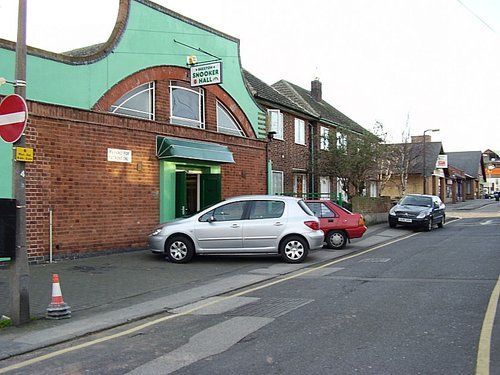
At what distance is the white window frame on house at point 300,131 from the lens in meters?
25.6

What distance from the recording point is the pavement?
6449mm

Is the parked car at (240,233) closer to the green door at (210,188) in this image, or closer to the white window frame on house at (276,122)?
the green door at (210,188)

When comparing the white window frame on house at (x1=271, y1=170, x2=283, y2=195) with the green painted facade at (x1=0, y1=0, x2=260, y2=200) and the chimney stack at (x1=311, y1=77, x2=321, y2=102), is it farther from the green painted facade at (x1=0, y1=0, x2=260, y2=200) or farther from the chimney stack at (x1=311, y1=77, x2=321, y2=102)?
the chimney stack at (x1=311, y1=77, x2=321, y2=102)

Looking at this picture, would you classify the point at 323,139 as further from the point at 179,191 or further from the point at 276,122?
the point at 179,191

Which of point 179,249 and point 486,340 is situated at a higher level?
point 179,249

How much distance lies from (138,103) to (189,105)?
2.36 m

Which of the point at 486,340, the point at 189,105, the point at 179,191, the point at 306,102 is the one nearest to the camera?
the point at 486,340

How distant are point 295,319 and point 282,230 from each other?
17.9 feet

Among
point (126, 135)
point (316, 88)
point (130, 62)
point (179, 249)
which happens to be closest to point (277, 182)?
point (126, 135)

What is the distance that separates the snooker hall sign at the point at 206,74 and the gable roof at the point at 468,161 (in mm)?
67245

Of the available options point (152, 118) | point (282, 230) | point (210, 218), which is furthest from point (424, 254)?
point (152, 118)

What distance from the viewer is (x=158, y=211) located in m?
14.9

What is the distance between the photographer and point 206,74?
15617mm

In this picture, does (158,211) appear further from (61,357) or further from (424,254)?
(61,357)
